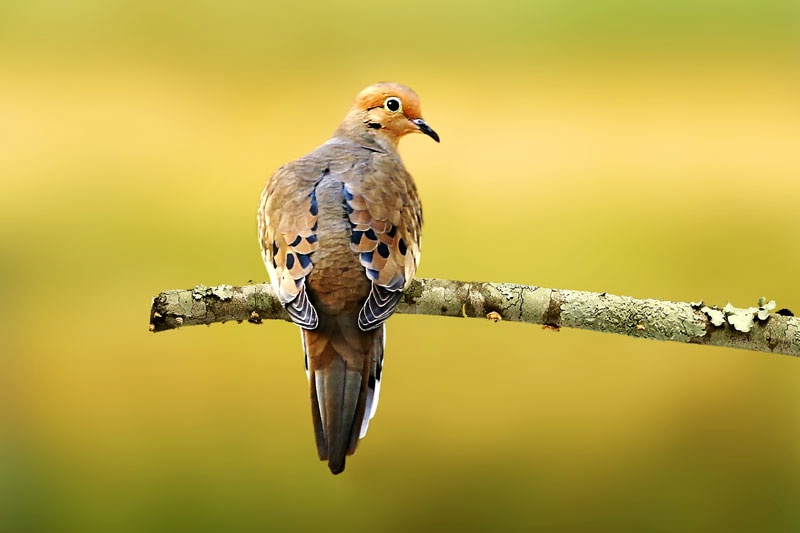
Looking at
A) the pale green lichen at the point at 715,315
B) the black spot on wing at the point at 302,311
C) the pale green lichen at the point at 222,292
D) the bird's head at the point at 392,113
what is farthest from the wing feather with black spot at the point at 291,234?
the pale green lichen at the point at 715,315

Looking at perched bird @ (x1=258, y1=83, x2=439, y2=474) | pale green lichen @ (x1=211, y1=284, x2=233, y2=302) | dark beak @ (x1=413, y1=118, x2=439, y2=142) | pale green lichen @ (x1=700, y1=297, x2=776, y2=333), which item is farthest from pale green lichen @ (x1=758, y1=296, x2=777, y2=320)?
pale green lichen @ (x1=211, y1=284, x2=233, y2=302)

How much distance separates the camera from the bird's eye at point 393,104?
7.70 ft

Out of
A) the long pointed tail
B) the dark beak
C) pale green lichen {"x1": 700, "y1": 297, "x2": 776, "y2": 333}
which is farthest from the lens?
the dark beak

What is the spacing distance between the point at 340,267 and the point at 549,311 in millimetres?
467

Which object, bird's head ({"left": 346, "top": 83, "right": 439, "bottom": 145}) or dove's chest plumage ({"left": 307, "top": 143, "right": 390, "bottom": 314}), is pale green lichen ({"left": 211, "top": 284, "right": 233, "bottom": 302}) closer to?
dove's chest plumage ({"left": 307, "top": 143, "right": 390, "bottom": 314})

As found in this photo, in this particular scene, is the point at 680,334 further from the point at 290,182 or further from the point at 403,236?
the point at 290,182

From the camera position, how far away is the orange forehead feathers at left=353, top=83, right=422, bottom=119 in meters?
2.33

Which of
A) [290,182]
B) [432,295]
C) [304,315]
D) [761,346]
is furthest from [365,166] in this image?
[761,346]

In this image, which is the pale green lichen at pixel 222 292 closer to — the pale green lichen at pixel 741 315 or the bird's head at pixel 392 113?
the bird's head at pixel 392 113

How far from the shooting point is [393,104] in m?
2.35

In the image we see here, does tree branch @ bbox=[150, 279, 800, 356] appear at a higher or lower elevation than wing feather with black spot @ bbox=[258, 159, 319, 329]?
lower

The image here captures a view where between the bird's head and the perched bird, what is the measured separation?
26cm

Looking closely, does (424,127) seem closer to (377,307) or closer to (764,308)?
(377,307)

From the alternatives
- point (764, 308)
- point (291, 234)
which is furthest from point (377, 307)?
point (764, 308)
